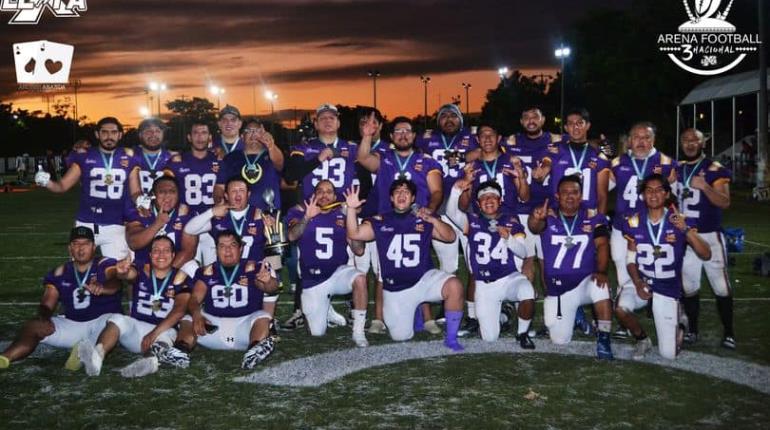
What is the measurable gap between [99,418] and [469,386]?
2454 mm

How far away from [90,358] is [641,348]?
169 inches

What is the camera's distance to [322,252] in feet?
24.0

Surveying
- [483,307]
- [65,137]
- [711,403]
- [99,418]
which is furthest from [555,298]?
[65,137]

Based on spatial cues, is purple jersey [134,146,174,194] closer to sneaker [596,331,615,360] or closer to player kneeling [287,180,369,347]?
player kneeling [287,180,369,347]

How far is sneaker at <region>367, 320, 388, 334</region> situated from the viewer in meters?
7.33

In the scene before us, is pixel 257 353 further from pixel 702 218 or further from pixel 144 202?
pixel 702 218

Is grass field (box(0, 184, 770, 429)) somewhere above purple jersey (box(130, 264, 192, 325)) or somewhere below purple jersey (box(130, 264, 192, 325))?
below

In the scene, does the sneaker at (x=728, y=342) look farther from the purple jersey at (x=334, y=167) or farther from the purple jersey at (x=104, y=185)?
the purple jersey at (x=104, y=185)

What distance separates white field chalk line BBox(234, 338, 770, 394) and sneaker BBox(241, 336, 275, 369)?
10cm

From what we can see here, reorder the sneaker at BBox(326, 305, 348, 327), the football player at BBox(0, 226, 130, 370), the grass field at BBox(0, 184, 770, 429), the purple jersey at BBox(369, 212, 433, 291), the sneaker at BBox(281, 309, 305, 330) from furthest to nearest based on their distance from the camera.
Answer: the sneaker at BBox(326, 305, 348, 327), the sneaker at BBox(281, 309, 305, 330), the purple jersey at BBox(369, 212, 433, 291), the football player at BBox(0, 226, 130, 370), the grass field at BBox(0, 184, 770, 429)

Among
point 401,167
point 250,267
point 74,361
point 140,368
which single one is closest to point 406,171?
point 401,167

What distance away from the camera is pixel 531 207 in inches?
301

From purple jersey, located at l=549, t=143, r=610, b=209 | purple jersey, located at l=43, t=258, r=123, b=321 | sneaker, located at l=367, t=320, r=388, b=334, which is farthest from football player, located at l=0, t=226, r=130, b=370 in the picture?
purple jersey, located at l=549, t=143, r=610, b=209

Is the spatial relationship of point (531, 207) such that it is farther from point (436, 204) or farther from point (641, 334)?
point (641, 334)
